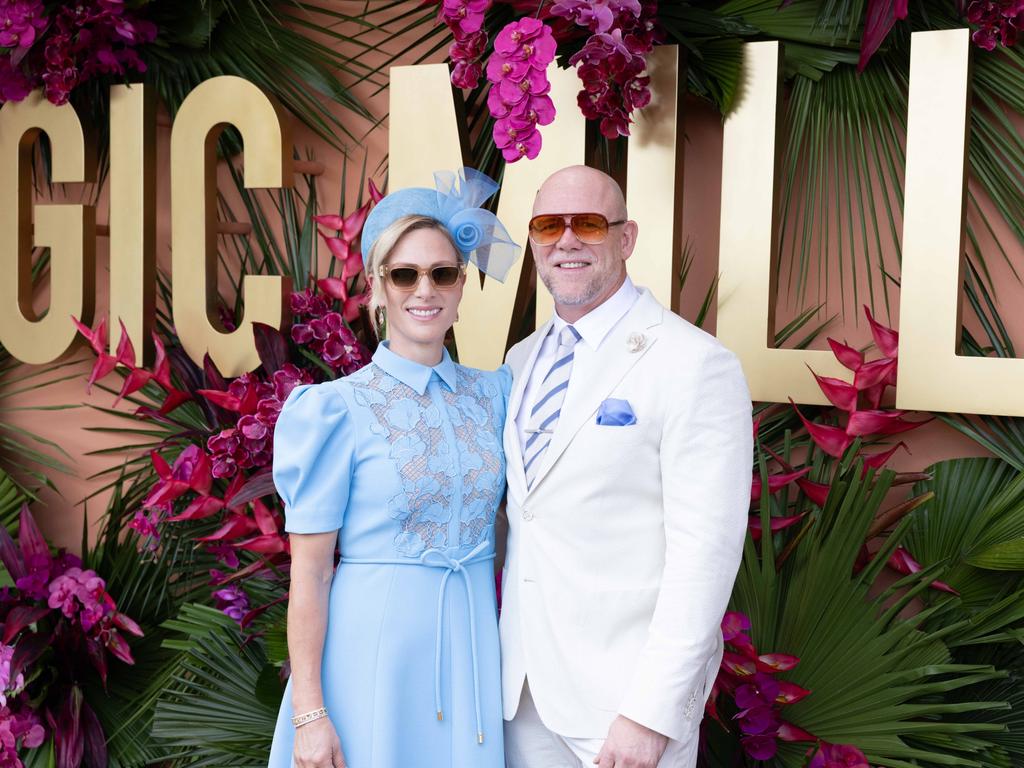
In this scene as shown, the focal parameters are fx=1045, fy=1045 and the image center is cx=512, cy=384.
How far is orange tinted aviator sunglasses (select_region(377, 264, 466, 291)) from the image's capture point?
1958 mm

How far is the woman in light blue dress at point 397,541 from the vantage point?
1867mm

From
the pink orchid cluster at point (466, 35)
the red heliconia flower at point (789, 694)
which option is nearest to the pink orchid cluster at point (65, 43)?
the pink orchid cluster at point (466, 35)

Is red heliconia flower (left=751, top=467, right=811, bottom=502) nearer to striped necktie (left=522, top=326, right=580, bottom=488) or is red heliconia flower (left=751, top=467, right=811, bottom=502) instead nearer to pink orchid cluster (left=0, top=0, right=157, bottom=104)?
striped necktie (left=522, top=326, right=580, bottom=488)

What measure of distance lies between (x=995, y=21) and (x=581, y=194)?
130cm

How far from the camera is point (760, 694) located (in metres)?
2.21

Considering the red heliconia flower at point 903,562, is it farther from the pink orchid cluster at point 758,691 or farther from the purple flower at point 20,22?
the purple flower at point 20,22

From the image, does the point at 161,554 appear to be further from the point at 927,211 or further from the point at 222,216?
the point at 927,211

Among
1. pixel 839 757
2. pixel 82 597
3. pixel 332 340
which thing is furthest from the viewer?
pixel 82 597

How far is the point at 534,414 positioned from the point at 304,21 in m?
2.01

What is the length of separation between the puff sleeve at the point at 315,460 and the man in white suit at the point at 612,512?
0.34 m

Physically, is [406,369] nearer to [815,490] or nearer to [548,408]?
[548,408]

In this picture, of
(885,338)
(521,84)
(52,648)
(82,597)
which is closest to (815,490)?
(885,338)

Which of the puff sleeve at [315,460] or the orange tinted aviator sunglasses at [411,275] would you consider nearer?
the puff sleeve at [315,460]

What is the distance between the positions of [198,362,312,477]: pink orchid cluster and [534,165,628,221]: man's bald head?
1.19m
